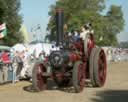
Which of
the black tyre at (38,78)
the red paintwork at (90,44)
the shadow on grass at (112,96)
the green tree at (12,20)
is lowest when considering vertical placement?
the shadow on grass at (112,96)

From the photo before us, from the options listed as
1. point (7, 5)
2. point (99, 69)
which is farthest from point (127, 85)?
point (7, 5)

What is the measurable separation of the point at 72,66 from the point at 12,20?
32908mm

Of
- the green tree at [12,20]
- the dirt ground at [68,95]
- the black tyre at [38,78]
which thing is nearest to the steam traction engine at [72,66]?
the black tyre at [38,78]

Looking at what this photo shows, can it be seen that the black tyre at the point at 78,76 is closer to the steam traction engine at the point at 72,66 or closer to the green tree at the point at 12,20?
the steam traction engine at the point at 72,66

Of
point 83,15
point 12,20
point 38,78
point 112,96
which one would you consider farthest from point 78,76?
point 83,15

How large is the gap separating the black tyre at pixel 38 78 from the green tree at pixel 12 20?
3022cm

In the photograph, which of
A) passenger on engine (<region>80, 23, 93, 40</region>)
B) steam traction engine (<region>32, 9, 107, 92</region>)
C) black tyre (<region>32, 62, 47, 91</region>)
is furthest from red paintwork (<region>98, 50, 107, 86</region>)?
black tyre (<region>32, 62, 47, 91</region>)

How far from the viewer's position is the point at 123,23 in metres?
86.9

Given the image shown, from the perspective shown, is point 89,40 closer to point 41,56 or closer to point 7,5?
point 41,56

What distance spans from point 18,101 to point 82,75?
2.75 meters

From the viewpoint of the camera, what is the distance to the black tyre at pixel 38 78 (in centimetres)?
1578

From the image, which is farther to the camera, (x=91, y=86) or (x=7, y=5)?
(x=7, y=5)

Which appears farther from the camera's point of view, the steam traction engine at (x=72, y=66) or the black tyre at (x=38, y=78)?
the black tyre at (x=38, y=78)

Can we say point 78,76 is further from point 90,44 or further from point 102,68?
point 102,68
